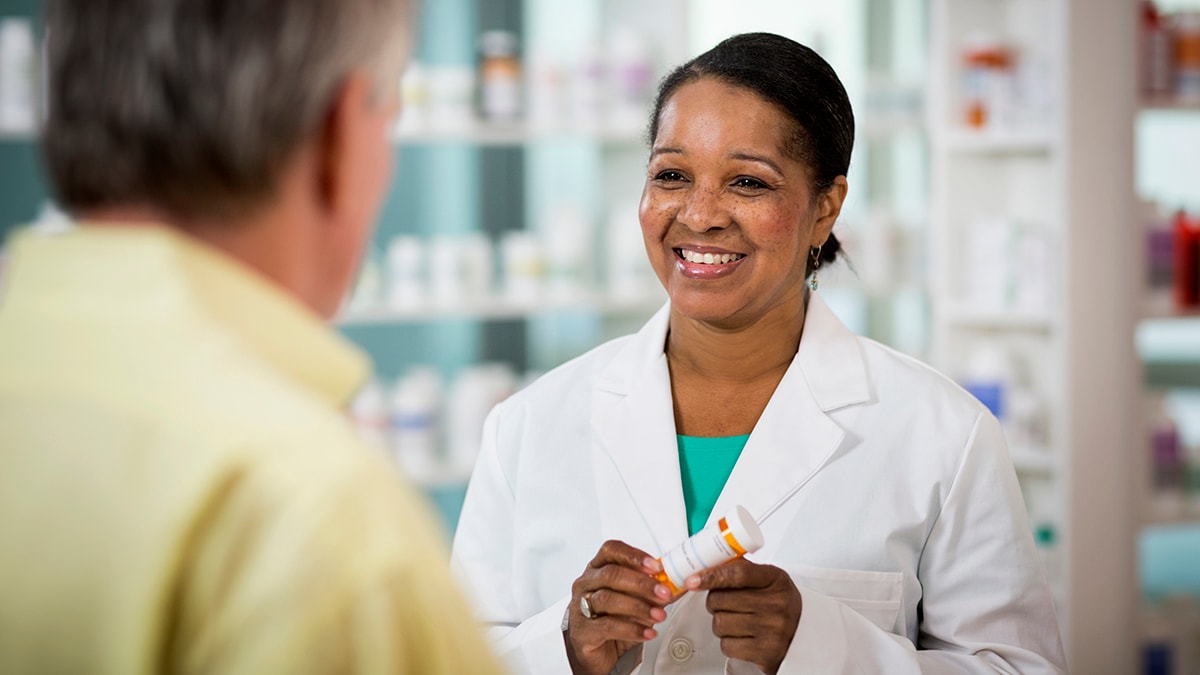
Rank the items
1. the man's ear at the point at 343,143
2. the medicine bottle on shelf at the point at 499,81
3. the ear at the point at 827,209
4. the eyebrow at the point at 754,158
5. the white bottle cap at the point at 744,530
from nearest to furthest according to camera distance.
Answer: the man's ear at the point at 343,143 < the white bottle cap at the point at 744,530 < the eyebrow at the point at 754,158 < the ear at the point at 827,209 < the medicine bottle on shelf at the point at 499,81

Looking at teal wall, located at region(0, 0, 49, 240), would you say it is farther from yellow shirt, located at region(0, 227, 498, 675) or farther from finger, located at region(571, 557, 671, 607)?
yellow shirt, located at region(0, 227, 498, 675)

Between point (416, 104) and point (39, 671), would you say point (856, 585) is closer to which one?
point (39, 671)

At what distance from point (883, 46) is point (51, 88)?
11.7 ft

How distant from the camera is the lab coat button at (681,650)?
1348 millimetres

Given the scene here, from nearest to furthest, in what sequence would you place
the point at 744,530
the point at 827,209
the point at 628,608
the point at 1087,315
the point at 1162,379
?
the point at 744,530
the point at 628,608
the point at 827,209
the point at 1087,315
the point at 1162,379

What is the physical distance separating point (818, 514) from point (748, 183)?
44 cm

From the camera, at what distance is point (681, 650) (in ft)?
4.42

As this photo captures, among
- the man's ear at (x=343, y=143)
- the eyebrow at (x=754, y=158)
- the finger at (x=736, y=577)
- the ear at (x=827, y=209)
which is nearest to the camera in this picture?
the man's ear at (x=343, y=143)

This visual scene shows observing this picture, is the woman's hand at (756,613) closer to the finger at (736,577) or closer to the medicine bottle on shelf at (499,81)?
the finger at (736,577)

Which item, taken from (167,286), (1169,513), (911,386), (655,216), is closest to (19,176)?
(655,216)

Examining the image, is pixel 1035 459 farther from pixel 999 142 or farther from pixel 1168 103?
pixel 1168 103

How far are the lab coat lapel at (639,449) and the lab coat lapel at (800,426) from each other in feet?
0.23

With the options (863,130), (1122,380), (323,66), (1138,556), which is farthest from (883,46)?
(323,66)

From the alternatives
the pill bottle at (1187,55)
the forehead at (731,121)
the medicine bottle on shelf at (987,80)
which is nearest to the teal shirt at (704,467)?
the forehead at (731,121)
